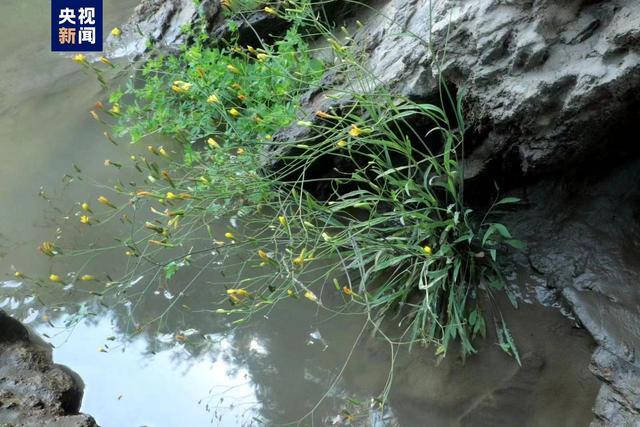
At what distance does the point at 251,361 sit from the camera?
3291mm

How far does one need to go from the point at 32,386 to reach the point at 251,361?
41.5 inches

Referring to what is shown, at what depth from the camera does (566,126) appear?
284 cm

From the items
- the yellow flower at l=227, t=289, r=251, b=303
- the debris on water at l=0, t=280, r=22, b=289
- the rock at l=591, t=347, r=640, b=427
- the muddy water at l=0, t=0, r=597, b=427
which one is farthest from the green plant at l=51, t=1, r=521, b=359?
the debris on water at l=0, t=280, r=22, b=289

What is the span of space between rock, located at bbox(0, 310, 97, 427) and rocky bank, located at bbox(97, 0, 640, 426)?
7.40ft

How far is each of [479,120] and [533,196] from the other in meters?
0.51

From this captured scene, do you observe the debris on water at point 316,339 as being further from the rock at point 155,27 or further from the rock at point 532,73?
the rock at point 155,27

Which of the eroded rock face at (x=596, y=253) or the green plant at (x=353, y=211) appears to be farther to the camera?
the green plant at (x=353, y=211)

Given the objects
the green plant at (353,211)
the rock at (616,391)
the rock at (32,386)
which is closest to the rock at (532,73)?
the green plant at (353,211)

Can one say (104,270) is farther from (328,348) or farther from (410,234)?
(410,234)

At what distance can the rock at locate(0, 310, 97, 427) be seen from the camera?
2.68 m

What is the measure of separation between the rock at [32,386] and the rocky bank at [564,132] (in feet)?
7.40

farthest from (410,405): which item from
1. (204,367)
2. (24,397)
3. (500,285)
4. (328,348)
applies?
(24,397)

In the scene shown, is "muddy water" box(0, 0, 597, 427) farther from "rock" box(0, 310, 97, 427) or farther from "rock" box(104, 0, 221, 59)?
"rock" box(104, 0, 221, 59)

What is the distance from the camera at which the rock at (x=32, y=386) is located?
2.68 m
